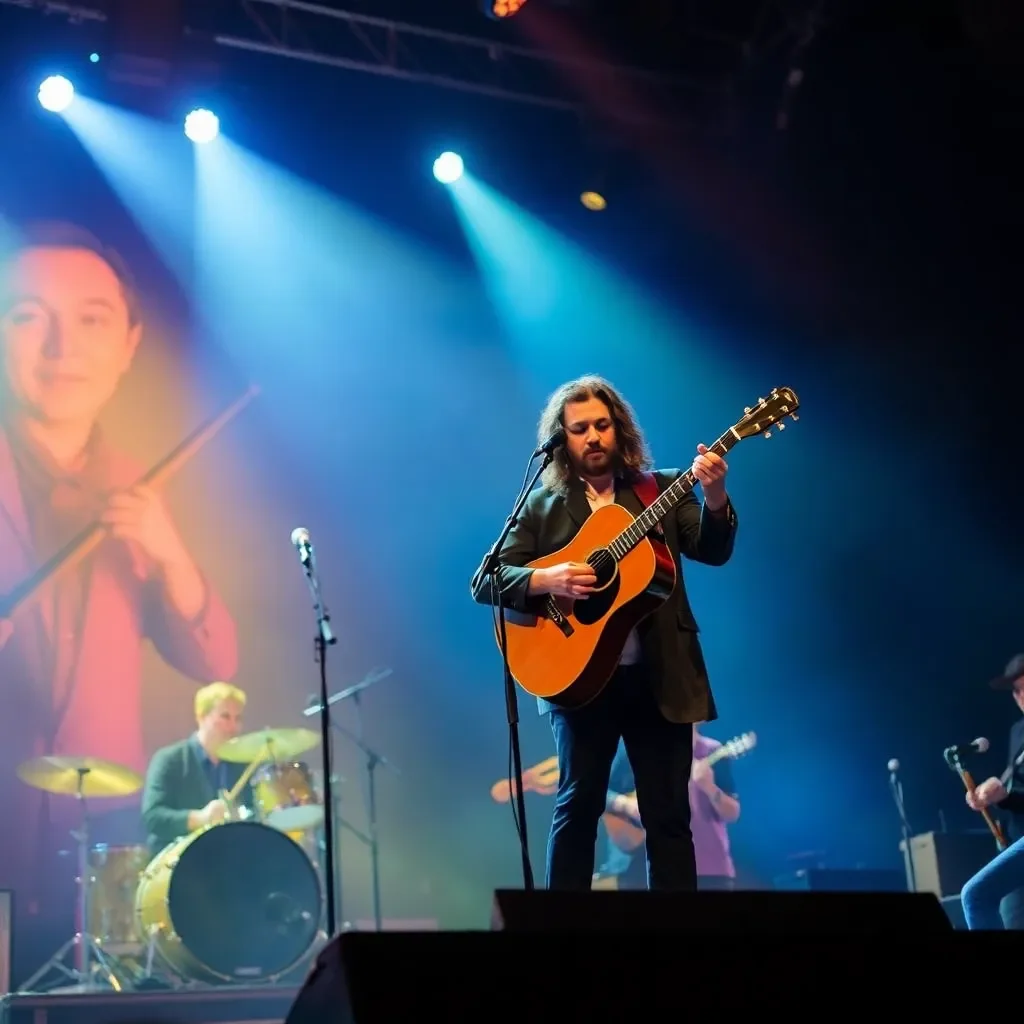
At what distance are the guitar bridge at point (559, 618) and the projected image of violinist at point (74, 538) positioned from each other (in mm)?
4779

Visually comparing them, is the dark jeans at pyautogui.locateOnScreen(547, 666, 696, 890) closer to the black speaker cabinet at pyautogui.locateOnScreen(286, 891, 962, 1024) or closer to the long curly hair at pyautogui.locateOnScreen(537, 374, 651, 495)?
the long curly hair at pyautogui.locateOnScreen(537, 374, 651, 495)

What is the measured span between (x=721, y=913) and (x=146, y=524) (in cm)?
669

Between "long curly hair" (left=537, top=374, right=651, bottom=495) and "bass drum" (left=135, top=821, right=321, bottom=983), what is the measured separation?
10.9 ft

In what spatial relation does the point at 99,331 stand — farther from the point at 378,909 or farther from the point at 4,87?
the point at 378,909

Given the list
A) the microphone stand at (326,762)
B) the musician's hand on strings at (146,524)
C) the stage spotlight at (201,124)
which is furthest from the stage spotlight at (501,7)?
the microphone stand at (326,762)

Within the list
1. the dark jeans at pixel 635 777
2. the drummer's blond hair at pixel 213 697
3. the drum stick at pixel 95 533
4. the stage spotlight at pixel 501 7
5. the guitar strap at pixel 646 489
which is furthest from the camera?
the drum stick at pixel 95 533

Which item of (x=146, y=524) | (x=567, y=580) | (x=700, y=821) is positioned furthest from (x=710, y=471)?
(x=146, y=524)

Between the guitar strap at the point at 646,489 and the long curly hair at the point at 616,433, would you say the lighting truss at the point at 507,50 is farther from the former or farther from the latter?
the guitar strap at the point at 646,489

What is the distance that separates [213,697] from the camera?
26.3 feet

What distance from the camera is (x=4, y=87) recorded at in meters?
8.70

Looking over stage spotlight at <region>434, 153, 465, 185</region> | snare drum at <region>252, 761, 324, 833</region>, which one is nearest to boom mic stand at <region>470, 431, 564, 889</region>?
snare drum at <region>252, 761, 324, 833</region>

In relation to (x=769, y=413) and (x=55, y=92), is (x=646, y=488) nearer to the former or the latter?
(x=769, y=413)

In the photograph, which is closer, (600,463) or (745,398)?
(600,463)

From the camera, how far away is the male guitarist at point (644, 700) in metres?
3.76
